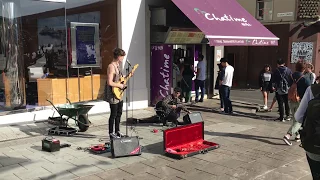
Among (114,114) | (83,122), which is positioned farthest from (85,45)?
(114,114)

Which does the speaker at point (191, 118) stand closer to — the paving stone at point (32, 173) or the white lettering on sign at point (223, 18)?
the paving stone at point (32, 173)

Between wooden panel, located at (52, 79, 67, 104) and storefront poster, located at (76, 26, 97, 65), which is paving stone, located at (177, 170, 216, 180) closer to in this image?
wooden panel, located at (52, 79, 67, 104)

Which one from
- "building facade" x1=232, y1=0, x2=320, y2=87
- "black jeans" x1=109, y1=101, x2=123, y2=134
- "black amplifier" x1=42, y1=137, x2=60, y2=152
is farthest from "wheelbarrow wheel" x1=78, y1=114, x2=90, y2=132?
"building facade" x1=232, y1=0, x2=320, y2=87

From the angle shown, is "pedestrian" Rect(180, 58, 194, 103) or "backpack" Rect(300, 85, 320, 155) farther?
"pedestrian" Rect(180, 58, 194, 103)

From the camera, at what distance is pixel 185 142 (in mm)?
5949

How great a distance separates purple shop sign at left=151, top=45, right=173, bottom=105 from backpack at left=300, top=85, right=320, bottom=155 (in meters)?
7.23

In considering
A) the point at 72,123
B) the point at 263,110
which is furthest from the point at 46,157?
the point at 263,110

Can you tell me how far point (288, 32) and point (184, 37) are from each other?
9919 millimetres

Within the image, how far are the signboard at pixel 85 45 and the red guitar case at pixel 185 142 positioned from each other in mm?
4177

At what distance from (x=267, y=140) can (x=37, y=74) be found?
223 inches

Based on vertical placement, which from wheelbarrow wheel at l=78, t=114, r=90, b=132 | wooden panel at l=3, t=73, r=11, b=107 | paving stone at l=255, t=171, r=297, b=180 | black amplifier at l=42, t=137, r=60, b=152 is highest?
wooden panel at l=3, t=73, r=11, b=107

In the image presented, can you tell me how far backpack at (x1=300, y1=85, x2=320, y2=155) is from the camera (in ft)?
9.48

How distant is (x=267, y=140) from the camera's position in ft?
22.2

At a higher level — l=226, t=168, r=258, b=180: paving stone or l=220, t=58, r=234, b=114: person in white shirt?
l=220, t=58, r=234, b=114: person in white shirt
